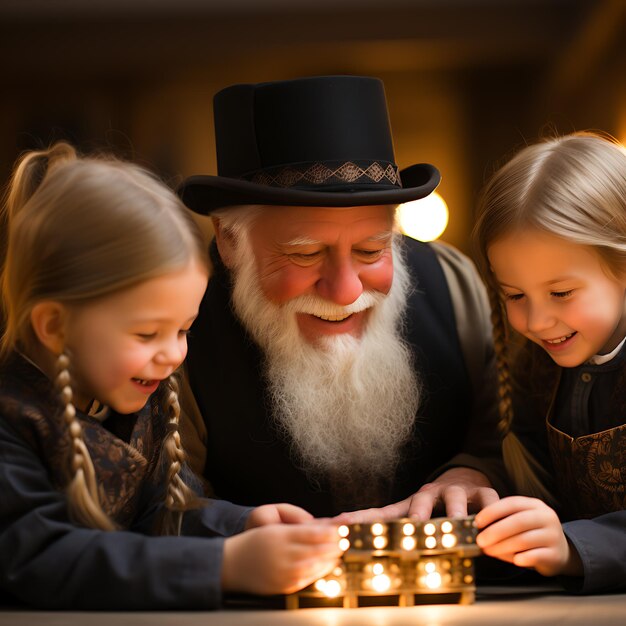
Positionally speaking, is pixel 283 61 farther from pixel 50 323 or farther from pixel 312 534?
pixel 312 534

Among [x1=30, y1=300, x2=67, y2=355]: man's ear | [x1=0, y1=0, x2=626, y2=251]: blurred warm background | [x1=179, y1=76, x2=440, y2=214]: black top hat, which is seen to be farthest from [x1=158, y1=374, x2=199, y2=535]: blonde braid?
[x1=0, y1=0, x2=626, y2=251]: blurred warm background

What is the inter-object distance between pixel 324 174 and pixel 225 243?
40 cm

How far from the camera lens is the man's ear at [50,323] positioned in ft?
6.12

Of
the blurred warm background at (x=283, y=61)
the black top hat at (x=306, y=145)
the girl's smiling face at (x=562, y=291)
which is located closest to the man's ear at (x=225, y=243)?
the black top hat at (x=306, y=145)

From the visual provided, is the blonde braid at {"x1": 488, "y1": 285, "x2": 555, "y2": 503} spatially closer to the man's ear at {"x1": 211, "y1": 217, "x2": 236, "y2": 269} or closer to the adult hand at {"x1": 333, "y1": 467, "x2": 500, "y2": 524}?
the adult hand at {"x1": 333, "y1": 467, "x2": 500, "y2": 524}

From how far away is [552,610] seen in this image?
1.80 meters

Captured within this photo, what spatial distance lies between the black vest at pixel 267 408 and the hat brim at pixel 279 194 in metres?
0.28

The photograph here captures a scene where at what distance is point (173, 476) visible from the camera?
6.72ft

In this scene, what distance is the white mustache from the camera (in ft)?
7.81

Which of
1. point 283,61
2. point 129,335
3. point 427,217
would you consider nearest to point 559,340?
point 129,335

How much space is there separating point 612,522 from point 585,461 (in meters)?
0.18

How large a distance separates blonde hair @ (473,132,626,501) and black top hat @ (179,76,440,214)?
0.67 ft

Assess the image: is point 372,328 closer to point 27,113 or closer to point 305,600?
point 305,600

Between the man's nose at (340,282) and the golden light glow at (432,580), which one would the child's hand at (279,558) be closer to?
the golden light glow at (432,580)
